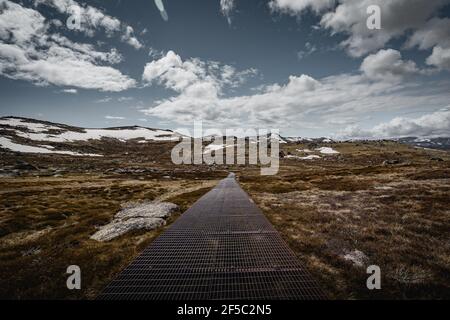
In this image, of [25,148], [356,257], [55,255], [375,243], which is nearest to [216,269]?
[356,257]

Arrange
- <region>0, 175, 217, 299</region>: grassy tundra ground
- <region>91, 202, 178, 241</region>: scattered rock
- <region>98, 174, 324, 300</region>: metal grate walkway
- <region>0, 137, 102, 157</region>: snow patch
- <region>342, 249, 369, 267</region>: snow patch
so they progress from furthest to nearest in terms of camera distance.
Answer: <region>0, 137, 102, 157</region>: snow patch
<region>91, 202, 178, 241</region>: scattered rock
<region>342, 249, 369, 267</region>: snow patch
<region>0, 175, 217, 299</region>: grassy tundra ground
<region>98, 174, 324, 300</region>: metal grate walkway

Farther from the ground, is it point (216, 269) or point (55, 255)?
point (216, 269)

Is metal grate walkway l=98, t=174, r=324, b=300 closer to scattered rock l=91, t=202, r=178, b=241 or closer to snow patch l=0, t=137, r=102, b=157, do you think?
scattered rock l=91, t=202, r=178, b=241

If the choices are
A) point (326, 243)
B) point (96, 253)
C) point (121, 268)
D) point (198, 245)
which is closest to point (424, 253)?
point (326, 243)

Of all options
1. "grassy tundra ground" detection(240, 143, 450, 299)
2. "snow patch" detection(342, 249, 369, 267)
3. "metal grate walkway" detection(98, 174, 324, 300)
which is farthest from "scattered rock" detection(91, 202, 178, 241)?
"snow patch" detection(342, 249, 369, 267)

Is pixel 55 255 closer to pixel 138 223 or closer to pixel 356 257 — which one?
pixel 138 223

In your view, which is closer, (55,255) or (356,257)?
(356,257)

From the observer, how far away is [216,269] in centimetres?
1114

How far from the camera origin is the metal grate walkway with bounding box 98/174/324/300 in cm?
915

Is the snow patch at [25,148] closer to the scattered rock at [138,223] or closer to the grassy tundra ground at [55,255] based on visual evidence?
the grassy tundra ground at [55,255]

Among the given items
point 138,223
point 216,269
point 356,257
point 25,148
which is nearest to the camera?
point 216,269

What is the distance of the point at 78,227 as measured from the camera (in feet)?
65.3

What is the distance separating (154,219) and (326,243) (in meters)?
14.5
